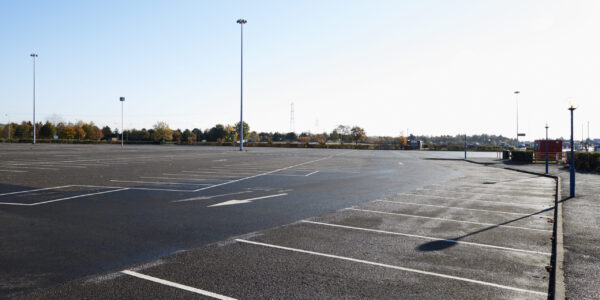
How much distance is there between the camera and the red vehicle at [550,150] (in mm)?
31688

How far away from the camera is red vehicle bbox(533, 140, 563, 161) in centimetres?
3169

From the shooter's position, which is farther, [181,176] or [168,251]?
[181,176]

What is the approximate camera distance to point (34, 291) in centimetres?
444

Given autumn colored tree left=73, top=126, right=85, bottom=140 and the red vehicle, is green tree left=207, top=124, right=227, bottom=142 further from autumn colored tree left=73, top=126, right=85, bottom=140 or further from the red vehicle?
the red vehicle

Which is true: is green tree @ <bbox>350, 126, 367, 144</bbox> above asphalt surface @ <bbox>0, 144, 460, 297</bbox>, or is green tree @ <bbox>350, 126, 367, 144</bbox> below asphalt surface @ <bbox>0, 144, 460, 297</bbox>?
above

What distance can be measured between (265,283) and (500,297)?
9.74 ft

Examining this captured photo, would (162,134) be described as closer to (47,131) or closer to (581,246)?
(47,131)

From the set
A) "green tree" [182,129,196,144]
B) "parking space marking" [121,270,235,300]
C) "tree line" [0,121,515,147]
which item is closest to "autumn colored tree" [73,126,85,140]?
"tree line" [0,121,515,147]

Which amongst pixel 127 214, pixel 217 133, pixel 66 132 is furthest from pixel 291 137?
pixel 127 214

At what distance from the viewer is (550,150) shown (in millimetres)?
33281

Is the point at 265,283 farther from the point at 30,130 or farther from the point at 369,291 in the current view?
the point at 30,130

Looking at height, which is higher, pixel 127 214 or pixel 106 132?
pixel 106 132

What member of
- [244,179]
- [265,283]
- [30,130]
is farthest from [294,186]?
[30,130]

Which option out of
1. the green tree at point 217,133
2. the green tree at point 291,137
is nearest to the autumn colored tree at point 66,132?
the green tree at point 217,133
